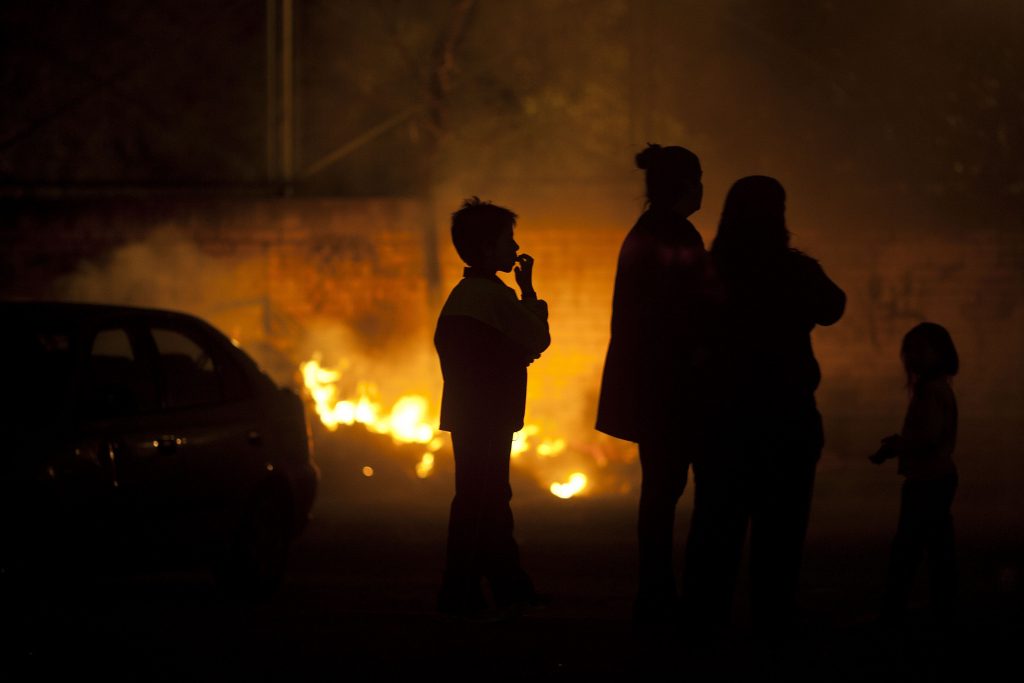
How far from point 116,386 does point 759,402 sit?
2.92m

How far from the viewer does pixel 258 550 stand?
7621mm

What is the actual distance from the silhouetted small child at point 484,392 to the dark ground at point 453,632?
229mm

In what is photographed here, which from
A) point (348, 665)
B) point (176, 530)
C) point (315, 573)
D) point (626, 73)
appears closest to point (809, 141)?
point (626, 73)

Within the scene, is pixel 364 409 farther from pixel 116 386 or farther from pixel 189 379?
pixel 116 386

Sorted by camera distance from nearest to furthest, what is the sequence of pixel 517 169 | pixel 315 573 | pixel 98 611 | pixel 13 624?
pixel 13 624, pixel 98 611, pixel 315 573, pixel 517 169

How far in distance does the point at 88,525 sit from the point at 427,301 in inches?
295

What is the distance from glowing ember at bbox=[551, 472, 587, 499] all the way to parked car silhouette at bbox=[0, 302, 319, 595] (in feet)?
14.2

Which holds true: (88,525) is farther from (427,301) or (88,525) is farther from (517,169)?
(517,169)

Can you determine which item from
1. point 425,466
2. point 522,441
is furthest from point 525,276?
point 522,441

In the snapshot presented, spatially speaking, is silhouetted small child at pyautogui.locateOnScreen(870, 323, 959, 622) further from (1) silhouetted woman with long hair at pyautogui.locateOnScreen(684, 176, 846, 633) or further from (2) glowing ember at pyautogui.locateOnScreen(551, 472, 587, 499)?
(2) glowing ember at pyautogui.locateOnScreen(551, 472, 587, 499)

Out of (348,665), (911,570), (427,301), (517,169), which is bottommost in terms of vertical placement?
(348,665)

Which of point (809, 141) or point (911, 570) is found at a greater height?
point (809, 141)

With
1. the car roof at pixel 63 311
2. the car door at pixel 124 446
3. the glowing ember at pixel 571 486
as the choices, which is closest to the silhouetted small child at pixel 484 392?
the car door at pixel 124 446

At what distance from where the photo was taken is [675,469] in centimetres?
584
